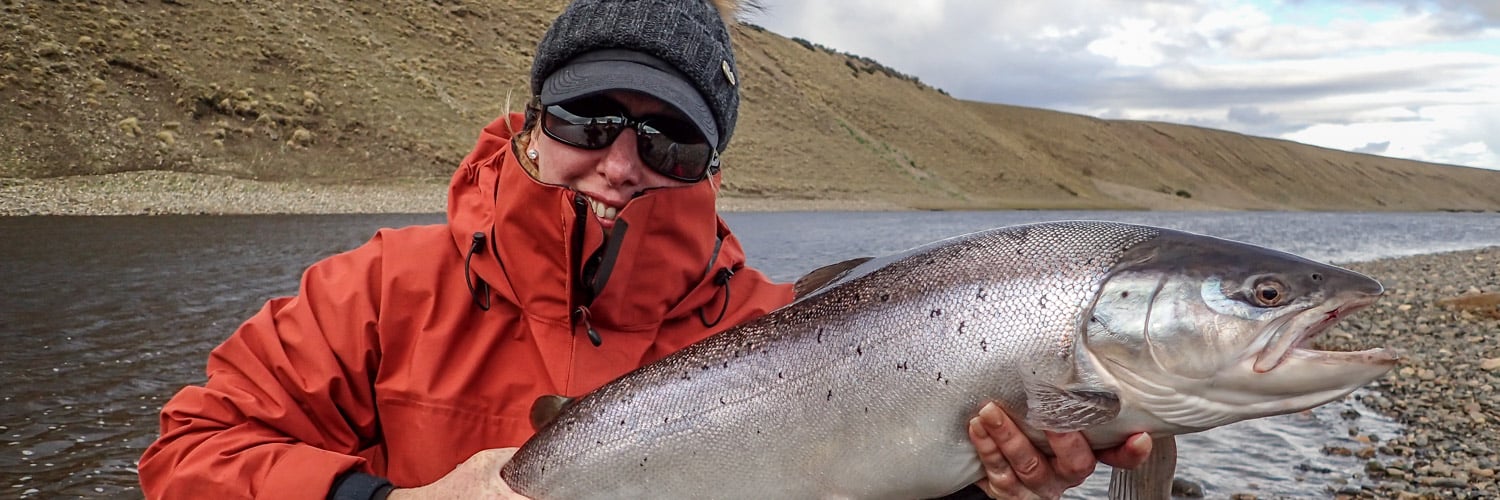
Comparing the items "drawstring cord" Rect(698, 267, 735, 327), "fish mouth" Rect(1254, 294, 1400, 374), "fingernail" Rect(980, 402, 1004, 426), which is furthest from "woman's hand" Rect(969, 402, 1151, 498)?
"drawstring cord" Rect(698, 267, 735, 327)

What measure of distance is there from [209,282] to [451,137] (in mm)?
23176

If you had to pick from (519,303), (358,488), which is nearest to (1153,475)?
(519,303)

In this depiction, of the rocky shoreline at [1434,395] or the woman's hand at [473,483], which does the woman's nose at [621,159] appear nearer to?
the woman's hand at [473,483]

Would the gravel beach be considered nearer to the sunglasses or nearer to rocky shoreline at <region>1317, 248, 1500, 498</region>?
rocky shoreline at <region>1317, 248, 1500, 498</region>

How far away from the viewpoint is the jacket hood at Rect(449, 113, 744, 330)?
239 cm

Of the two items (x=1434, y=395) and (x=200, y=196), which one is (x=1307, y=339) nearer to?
(x=1434, y=395)

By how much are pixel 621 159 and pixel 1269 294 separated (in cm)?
152

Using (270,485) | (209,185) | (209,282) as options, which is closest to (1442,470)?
(270,485)

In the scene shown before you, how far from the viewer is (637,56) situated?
8.11 ft

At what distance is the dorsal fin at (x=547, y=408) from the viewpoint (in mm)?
2338

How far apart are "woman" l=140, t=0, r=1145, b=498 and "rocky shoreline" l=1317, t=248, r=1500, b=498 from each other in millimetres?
4964

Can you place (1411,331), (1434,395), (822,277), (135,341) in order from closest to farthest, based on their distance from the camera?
(822,277)
(1434,395)
(135,341)
(1411,331)

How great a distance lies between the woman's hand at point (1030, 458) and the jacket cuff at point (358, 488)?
51.5 inches

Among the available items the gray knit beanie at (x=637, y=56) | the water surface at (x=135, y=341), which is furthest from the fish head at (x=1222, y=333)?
the water surface at (x=135, y=341)
